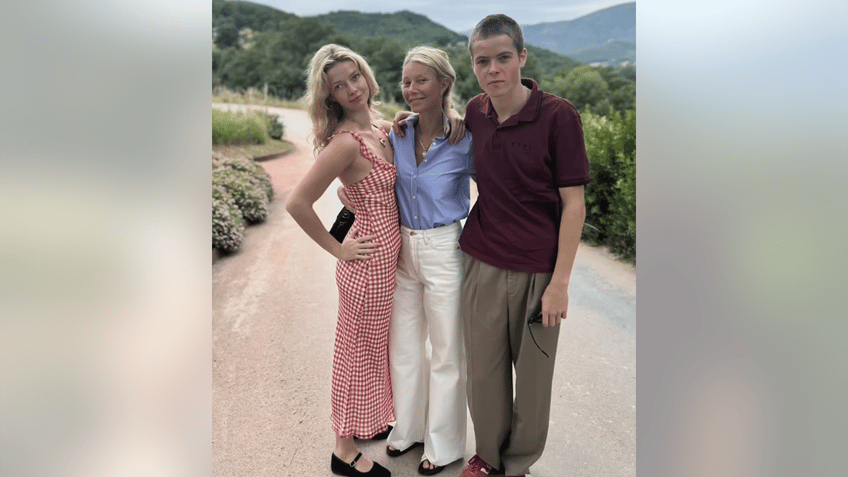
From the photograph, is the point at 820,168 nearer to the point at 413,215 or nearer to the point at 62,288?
the point at 62,288

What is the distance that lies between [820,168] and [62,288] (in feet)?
3.11

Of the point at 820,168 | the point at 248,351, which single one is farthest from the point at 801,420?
the point at 248,351

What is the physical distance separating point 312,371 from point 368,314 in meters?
1.72

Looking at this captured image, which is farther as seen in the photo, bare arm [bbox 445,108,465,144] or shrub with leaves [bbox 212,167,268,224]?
shrub with leaves [bbox 212,167,268,224]

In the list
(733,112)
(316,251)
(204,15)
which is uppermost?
(204,15)

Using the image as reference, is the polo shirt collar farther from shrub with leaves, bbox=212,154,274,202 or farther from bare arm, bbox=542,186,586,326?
shrub with leaves, bbox=212,154,274,202

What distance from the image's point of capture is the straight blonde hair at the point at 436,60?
2480mm

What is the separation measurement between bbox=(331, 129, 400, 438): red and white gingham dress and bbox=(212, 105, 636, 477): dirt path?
35cm

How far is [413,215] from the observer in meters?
2.66

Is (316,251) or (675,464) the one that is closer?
(675,464)

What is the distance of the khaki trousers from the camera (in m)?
2.54

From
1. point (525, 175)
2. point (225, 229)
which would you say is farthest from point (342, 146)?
point (225, 229)

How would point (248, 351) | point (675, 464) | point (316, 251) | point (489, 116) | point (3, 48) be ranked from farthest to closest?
point (316, 251) < point (248, 351) < point (489, 116) < point (675, 464) < point (3, 48)

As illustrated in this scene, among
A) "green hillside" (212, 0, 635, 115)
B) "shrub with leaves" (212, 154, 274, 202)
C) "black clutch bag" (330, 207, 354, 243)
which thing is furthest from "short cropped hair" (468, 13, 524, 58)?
"green hillside" (212, 0, 635, 115)
